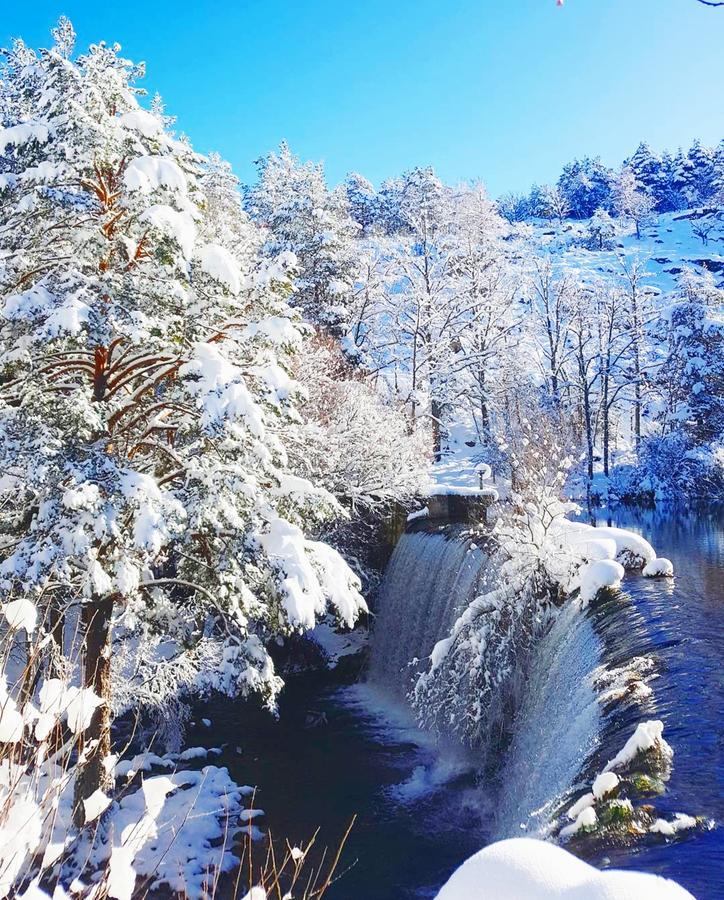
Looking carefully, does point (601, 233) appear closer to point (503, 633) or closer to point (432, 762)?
point (503, 633)

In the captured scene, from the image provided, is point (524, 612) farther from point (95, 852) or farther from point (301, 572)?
point (95, 852)

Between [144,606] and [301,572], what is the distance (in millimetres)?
2738

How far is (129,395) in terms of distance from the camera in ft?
28.6

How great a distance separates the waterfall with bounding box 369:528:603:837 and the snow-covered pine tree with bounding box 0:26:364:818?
9.45ft

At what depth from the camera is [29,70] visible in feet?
26.5

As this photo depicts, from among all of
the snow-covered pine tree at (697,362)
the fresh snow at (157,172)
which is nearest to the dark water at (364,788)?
the fresh snow at (157,172)

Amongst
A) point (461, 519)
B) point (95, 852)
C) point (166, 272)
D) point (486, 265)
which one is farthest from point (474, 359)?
point (95, 852)

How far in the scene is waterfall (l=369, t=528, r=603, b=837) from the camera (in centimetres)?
693

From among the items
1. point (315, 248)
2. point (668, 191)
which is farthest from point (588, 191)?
point (315, 248)

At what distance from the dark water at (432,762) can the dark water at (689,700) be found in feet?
0.04

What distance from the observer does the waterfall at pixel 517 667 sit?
6.93 metres

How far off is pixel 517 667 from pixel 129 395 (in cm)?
689

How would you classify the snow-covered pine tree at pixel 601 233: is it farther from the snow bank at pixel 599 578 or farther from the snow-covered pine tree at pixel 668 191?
the snow bank at pixel 599 578

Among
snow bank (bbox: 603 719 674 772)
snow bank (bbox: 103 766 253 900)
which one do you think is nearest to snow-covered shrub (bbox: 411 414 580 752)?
snow bank (bbox: 103 766 253 900)
